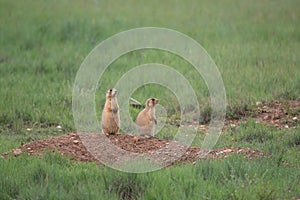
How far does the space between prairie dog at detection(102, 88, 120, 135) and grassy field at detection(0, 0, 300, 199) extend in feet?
3.62

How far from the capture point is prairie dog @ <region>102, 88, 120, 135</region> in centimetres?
916

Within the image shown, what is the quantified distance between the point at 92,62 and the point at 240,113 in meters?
3.90

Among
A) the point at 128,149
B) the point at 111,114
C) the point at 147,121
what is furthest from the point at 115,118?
the point at 128,149

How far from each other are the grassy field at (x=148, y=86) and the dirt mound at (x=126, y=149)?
0.34 metres

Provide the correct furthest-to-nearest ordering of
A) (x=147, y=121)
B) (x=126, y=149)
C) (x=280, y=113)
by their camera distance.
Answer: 1. (x=280, y=113)
2. (x=147, y=121)
3. (x=126, y=149)

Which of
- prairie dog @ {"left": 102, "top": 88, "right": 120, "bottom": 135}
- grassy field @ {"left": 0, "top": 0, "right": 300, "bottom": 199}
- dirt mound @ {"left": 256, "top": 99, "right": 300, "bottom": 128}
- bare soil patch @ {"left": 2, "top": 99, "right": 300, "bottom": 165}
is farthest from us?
dirt mound @ {"left": 256, "top": 99, "right": 300, "bottom": 128}

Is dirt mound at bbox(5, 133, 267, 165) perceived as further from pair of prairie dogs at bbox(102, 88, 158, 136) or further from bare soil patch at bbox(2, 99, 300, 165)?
pair of prairie dogs at bbox(102, 88, 158, 136)

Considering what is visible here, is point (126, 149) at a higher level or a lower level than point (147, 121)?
lower

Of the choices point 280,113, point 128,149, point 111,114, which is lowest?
point 128,149

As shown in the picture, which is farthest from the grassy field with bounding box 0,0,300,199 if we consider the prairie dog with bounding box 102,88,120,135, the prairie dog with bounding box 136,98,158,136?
the prairie dog with bounding box 102,88,120,135

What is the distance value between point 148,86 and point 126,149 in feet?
12.8

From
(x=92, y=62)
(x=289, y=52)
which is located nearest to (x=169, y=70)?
(x=92, y=62)

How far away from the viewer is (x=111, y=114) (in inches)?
363

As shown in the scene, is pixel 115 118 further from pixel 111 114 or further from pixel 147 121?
pixel 147 121
